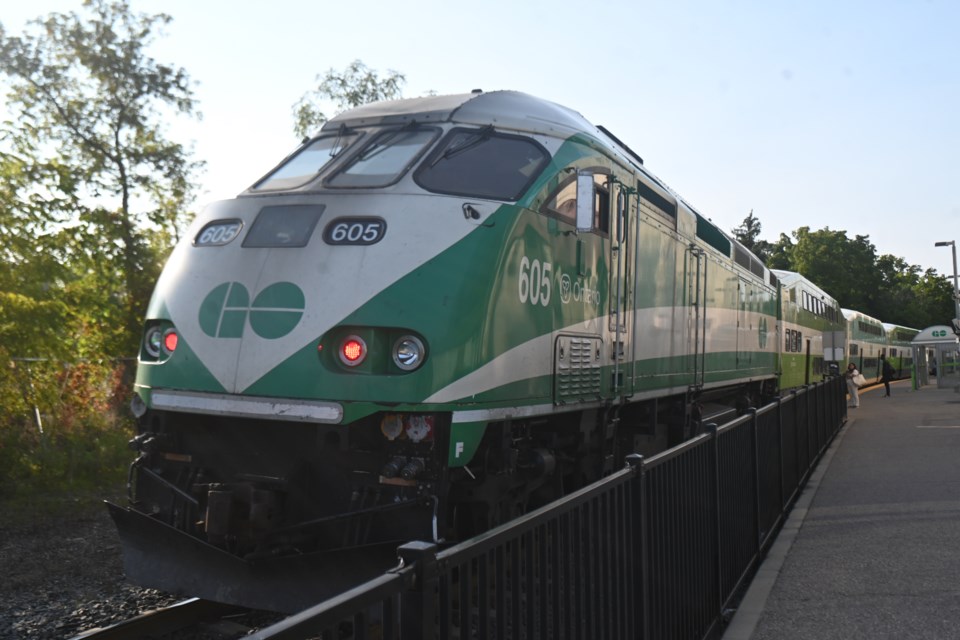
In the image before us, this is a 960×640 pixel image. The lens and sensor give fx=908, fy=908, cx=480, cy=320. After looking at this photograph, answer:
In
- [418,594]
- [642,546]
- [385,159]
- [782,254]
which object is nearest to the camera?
[418,594]

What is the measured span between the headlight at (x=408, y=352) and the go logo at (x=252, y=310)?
64cm

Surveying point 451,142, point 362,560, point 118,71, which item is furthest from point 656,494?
point 118,71

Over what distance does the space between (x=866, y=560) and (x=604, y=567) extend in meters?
4.33

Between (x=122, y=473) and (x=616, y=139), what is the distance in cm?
754

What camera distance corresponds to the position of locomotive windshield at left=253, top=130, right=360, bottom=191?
6838mm

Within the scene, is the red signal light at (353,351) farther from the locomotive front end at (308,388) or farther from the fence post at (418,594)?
the fence post at (418,594)

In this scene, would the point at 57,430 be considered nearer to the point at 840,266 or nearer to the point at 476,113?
the point at 476,113

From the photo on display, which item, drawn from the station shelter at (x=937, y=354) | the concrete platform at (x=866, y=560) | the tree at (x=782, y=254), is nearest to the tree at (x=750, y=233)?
the tree at (x=782, y=254)

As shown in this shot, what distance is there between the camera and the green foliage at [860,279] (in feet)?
289

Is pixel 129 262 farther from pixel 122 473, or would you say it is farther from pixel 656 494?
pixel 656 494

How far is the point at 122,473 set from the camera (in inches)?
462

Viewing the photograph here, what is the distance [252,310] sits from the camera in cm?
566

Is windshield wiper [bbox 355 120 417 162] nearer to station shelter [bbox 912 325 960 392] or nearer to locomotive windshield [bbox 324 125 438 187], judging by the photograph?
locomotive windshield [bbox 324 125 438 187]

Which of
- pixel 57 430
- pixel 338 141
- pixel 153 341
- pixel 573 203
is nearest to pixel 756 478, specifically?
pixel 573 203
